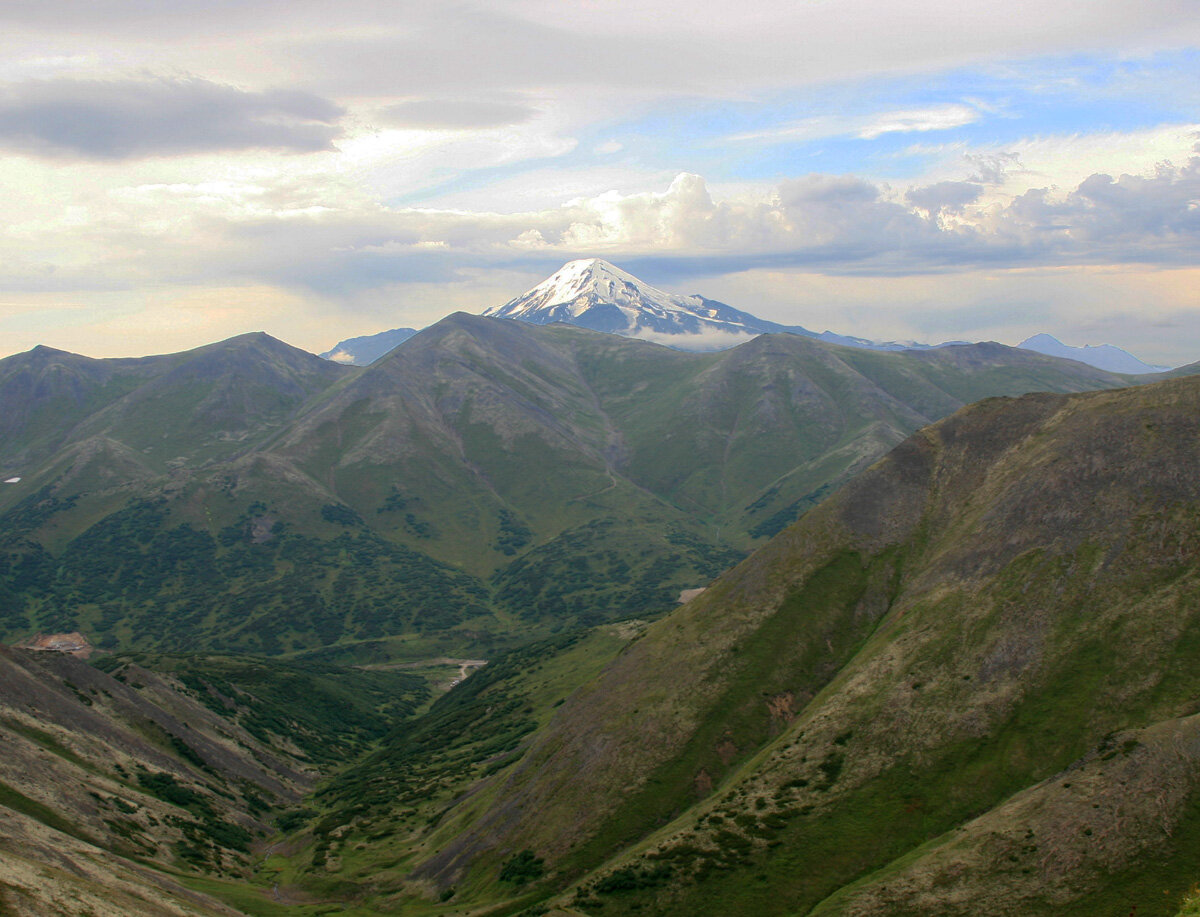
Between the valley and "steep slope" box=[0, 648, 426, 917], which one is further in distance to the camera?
the valley

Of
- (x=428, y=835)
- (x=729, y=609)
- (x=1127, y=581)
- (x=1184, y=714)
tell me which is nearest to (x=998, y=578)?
(x=1127, y=581)

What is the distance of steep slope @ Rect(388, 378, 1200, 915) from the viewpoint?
59.4 metres

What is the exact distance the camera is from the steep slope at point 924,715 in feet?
195

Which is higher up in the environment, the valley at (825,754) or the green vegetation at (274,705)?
→ the valley at (825,754)

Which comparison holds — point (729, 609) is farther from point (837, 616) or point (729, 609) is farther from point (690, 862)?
point (690, 862)

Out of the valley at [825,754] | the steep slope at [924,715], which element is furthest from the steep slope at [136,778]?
the steep slope at [924,715]

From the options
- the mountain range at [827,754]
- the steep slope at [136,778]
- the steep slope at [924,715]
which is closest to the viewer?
the steep slope at [924,715]

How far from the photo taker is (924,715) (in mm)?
78312

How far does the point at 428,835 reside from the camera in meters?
103

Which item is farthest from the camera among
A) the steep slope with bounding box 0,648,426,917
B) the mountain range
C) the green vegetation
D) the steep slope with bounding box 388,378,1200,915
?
the green vegetation

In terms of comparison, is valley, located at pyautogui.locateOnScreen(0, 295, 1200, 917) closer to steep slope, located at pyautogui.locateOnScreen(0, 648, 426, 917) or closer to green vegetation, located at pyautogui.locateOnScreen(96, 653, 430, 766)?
steep slope, located at pyautogui.locateOnScreen(0, 648, 426, 917)

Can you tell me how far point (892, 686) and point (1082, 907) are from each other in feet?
103

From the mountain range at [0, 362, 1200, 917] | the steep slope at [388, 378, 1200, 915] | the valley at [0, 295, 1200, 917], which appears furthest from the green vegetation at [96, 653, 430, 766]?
the steep slope at [388, 378, 1200, 915]

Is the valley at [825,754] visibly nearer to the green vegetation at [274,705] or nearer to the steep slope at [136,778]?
the steep slope at [136,778]
